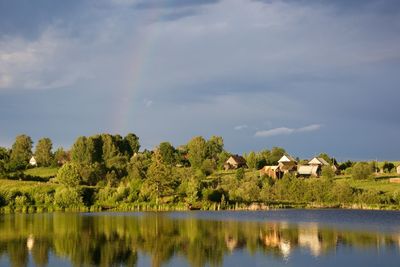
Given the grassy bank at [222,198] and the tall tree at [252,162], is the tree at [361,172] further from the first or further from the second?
the tall tree at [252,162]

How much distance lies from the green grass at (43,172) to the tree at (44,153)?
980 centimetres

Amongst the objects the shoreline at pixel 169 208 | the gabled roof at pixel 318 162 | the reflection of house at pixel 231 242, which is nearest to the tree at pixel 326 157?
the gabled roof at pixel 318 162

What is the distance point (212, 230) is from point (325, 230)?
45.8 feet

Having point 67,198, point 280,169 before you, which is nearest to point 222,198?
point 67,198

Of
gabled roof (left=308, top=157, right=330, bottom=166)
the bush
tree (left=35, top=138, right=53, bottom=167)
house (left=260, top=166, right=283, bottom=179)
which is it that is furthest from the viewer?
tree (left=35, top=138, right=53, bottom=167)

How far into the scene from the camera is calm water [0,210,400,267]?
46969mm

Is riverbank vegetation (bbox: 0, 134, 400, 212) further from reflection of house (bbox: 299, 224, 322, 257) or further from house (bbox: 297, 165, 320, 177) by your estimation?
reflection of house (bbox: 299, 224, 322, 257)

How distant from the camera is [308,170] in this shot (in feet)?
509

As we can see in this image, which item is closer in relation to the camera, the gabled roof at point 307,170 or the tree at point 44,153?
the gabled roof at point 307,170

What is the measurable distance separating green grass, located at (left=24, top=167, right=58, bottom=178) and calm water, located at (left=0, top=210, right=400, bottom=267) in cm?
7755

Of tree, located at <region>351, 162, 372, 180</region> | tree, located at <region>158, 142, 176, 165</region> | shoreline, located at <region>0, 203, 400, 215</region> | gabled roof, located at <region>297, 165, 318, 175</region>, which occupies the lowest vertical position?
shoreline, located at <region>0, 203, 400, 215</region>

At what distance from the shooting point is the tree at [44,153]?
194m

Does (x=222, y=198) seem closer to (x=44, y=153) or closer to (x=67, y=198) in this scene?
(x=67, y=198)

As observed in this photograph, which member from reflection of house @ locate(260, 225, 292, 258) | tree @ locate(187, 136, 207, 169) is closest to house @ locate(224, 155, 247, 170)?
tree @ locate(187, 136, 207, 169)
